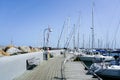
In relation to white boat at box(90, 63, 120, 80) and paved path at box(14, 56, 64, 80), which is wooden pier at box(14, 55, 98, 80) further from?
white boat at box(90, 63, 120, 80)

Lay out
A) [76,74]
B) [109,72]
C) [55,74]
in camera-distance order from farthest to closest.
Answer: [109,72]
[76,74]
[55,74]

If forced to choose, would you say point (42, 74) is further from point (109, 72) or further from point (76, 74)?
point (109, 72)

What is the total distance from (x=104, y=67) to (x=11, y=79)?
1413 centimetres

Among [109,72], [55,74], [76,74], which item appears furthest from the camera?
[109,72]

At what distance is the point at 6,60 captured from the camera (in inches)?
471

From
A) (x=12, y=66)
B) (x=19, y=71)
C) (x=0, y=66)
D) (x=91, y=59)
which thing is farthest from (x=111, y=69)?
(x=91, y=59)

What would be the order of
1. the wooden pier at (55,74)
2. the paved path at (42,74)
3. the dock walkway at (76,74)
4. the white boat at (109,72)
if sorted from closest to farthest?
1. the paved path at (42,74)
2. the wooden pier at (55,74)
3. the dock walkway at (76,74)
4. the white boat at (109,72)

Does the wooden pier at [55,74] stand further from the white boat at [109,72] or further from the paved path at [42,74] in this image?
the white boat at [109,72]

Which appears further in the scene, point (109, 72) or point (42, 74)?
point (109, 72)

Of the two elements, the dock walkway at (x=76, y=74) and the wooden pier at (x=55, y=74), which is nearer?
the wooden pier at (x=55, y=74)

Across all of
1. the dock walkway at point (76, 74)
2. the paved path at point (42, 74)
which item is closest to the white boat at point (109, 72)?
the dock walkway at point (76, 74)

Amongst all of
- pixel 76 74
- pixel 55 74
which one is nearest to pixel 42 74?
pixel 55 74

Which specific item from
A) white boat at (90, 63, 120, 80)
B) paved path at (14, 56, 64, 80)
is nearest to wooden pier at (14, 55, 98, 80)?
paved path at (14, 56, 64, 80)

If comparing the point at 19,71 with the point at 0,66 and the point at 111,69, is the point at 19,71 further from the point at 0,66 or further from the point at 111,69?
the point at 111,69
